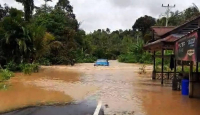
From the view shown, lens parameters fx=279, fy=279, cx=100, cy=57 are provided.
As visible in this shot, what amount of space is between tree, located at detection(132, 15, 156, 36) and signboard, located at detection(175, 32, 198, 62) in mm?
68780

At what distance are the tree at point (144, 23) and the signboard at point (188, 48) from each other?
68.8 m

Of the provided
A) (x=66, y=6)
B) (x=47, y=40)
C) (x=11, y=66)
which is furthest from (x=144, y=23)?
(x=11, y=66)

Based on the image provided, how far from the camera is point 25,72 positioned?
81.9ft

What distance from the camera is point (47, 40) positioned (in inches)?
1188

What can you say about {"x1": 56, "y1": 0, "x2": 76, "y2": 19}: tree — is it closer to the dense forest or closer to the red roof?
the dense forest

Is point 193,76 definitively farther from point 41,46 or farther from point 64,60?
point 64,60

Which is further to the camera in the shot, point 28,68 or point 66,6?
point 66,6

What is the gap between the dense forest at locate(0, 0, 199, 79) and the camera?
90.5 feet

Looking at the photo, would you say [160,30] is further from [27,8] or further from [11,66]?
[27,8]

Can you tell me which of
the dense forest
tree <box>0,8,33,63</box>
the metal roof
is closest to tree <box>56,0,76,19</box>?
the dense forest

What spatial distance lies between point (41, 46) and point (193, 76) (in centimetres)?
1902

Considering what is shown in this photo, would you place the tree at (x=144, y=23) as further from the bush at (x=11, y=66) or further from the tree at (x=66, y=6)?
the bush at (x=11, y=66)

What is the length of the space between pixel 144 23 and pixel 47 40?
55826 millimetres

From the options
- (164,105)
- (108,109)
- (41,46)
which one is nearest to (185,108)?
(164,105)
